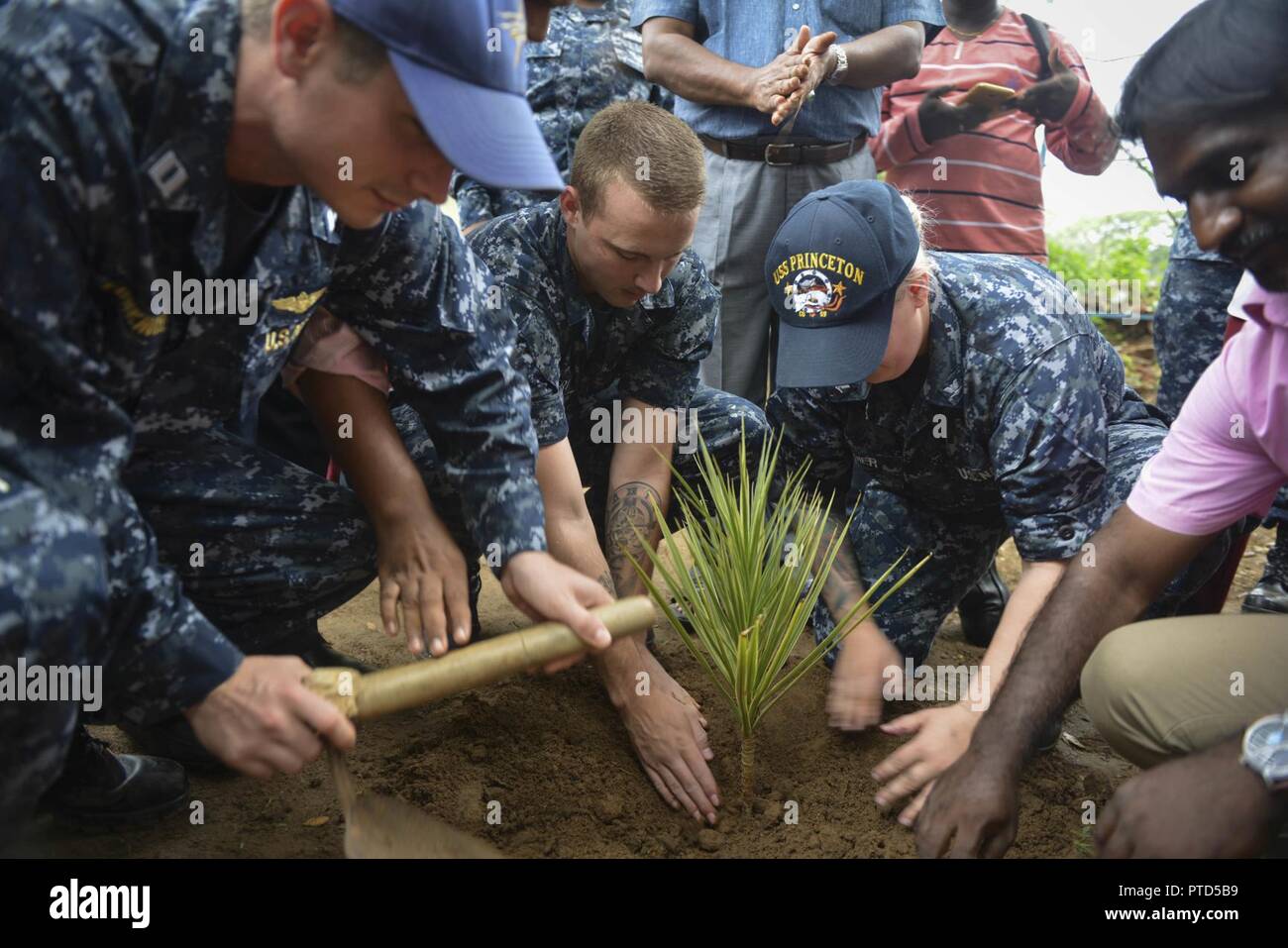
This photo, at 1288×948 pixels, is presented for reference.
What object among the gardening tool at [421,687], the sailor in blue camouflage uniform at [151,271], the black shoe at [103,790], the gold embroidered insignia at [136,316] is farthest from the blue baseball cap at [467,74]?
the black shoe at [103,790]

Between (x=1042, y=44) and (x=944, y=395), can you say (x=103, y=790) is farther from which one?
(x=1042, y=44)

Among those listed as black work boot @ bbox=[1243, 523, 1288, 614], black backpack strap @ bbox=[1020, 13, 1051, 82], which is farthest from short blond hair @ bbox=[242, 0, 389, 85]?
black work boot @ bbox=[1243, 523, 1288, 614]

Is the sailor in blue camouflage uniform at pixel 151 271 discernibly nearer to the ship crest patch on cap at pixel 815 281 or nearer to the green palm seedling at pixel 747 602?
the green palm seedling at pixel 747 602

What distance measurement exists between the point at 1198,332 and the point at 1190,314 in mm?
69

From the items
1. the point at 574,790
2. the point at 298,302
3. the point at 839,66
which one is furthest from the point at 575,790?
the point at 839,66

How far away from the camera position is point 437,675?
182 cm

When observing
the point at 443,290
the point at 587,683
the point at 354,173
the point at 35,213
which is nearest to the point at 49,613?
the point at 35,213

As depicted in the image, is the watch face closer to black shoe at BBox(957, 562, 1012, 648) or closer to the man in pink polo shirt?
the man in pink polo shirt

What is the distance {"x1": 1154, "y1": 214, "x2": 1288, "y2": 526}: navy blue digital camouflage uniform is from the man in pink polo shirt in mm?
1850

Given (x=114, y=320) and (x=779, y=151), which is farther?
(x=779, y=151)

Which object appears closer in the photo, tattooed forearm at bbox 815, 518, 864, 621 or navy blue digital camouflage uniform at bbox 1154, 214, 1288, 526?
tattooed forearm at bbox 815, 518, 864, 621

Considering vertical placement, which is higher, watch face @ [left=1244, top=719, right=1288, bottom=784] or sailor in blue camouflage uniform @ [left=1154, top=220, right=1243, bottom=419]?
sailor in blue camouflage uniform @ [left=1154, top=220, right=1243, bottom=419]

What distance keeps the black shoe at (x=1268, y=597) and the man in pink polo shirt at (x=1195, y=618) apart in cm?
167

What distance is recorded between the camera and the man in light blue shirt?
145 inches
